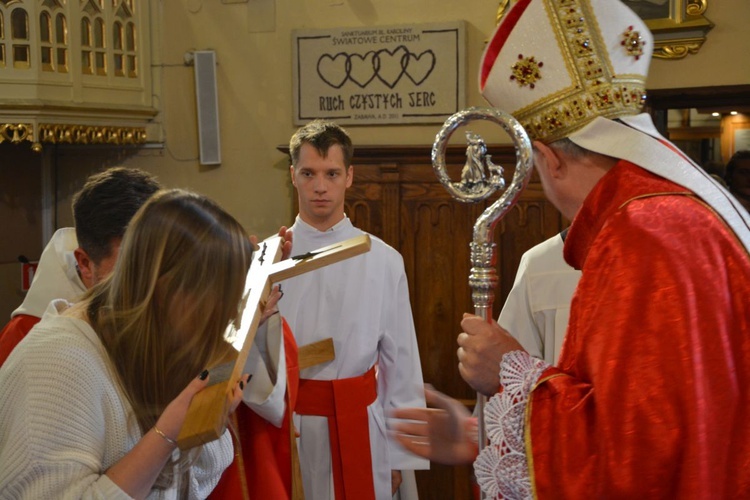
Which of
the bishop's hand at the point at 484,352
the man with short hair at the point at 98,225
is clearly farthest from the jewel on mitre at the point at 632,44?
the man with short hair at the point at 98,225

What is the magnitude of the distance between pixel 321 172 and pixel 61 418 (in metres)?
2.21

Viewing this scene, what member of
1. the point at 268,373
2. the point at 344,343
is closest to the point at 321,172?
the point at 344,343

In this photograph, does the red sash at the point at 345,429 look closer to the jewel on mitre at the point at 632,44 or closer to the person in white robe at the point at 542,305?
the person in white robe at the point at 542,305

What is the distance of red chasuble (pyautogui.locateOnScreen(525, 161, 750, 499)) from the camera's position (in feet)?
4.68

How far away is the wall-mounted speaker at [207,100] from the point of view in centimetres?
546

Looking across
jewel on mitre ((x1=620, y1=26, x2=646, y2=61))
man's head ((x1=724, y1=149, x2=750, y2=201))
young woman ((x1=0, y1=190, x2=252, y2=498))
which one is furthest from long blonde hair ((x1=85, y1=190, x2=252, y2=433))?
man's head ((x1=724, y1=149, x2=750, y2=201))

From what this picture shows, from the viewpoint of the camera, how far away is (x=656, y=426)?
142 centimetres

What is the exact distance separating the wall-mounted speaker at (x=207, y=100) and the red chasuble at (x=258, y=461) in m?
3.12

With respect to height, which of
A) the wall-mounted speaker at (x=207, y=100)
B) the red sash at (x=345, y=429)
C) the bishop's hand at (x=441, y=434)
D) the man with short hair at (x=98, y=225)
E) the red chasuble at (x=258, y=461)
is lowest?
the red sash at (x=345, y=429)

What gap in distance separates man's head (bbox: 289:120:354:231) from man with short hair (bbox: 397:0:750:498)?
1840 millimetres

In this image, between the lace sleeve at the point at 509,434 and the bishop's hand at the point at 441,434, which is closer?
the lace sleeve at the point at 509,434

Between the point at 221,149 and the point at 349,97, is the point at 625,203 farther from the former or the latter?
the point at 221,149

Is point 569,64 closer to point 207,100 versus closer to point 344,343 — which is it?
point 344,343

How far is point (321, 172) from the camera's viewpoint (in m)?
3.64
